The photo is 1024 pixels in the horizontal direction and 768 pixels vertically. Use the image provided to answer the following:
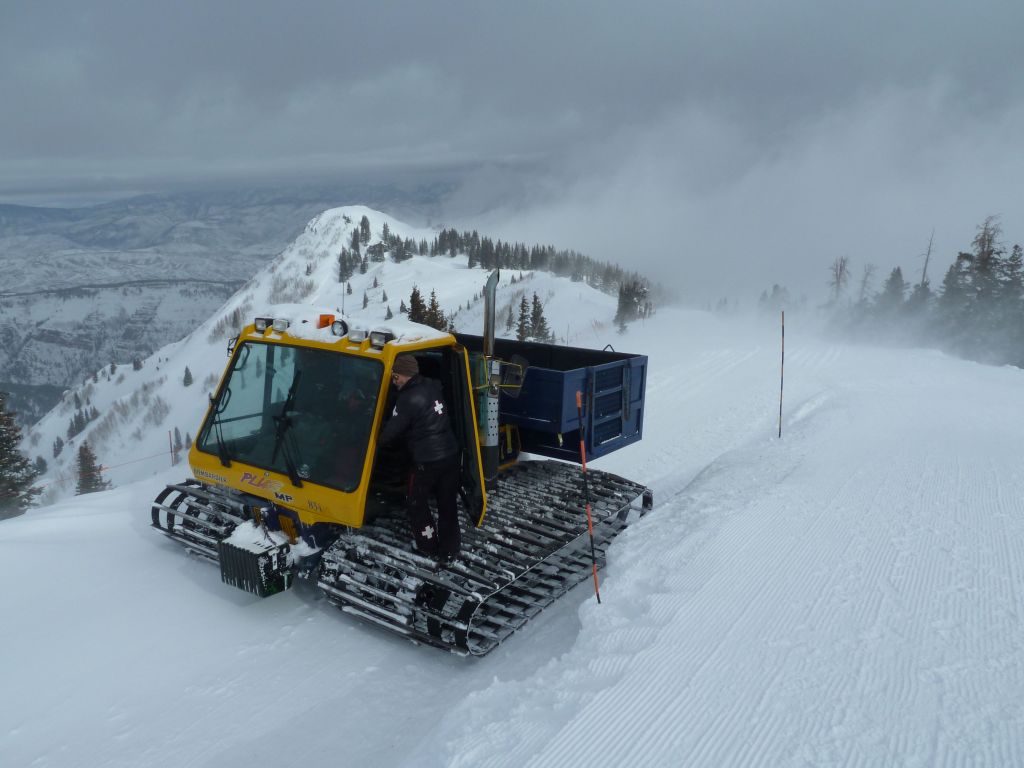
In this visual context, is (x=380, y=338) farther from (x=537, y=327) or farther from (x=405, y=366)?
(x=537, y=327)

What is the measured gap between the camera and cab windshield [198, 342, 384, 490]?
5703 millimetres

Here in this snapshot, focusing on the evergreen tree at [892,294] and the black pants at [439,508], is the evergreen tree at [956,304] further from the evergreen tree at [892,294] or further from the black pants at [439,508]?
the black pants at [439,508]

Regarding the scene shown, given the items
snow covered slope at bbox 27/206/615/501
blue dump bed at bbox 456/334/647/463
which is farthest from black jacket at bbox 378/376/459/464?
snow covered slope at bbox 27/206/615/501

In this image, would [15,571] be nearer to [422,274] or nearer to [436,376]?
[436,376]

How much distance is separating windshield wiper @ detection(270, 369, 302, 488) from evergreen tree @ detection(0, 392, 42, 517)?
78.4ft

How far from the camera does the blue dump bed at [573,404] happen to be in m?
7.07

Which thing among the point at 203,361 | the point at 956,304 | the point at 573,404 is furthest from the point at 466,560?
the point at 203,361

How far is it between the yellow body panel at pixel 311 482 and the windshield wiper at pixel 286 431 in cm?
15

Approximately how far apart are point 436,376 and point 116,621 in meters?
3.39

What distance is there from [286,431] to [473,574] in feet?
6.89

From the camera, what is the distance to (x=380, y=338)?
5672 mm

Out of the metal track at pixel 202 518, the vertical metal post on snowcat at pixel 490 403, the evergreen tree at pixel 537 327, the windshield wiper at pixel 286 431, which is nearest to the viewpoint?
the windshield wiper at pixel 286 431

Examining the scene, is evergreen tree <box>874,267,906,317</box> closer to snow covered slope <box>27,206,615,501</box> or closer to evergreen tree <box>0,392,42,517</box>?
snow covered slope <box>27,206,615,501</box>

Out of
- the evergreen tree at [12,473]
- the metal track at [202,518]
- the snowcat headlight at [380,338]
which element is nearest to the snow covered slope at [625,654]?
the metal track at [202,518]
